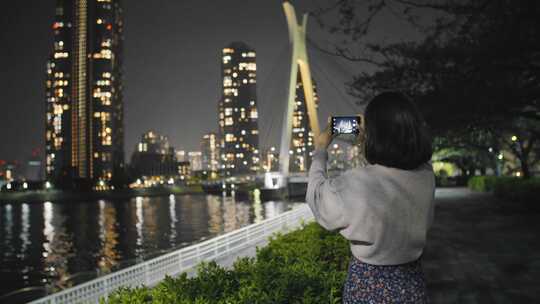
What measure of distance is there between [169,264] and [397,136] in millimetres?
8333

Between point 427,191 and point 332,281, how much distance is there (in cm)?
192

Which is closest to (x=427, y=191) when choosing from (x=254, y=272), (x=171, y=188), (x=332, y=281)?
(x=332, y=281)

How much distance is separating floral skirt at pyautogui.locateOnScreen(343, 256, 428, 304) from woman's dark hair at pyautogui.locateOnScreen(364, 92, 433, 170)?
431mm

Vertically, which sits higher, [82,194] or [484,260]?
[484,260]

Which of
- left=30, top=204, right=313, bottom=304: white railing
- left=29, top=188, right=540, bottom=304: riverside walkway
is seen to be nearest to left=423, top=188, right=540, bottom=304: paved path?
left=29, top=188, right=540, bottom=304: riverside walkway

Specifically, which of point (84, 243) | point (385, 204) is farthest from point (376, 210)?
point (84, 243)

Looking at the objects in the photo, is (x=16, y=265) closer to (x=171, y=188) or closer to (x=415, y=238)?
(x=415, y=238)

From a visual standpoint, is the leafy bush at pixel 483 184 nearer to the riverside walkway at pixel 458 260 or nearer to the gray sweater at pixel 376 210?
the riverside walkway at pixel 458 260

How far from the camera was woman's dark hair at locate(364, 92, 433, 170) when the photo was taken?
2.11 metres

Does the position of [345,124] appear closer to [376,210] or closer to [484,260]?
[376,210]

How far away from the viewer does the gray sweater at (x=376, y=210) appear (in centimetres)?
201

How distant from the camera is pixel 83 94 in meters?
148

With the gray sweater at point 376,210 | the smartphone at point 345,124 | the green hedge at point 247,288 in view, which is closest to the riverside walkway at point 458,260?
the green hedge at point 247,288

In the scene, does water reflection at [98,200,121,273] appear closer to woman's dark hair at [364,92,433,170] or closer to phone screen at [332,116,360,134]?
phone screen at [332,116,360,134]
